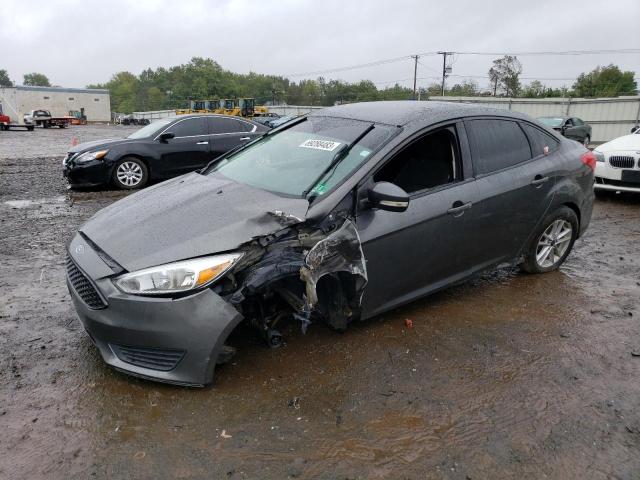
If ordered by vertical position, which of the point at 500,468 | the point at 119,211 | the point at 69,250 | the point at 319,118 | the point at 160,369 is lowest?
the point at 500,468

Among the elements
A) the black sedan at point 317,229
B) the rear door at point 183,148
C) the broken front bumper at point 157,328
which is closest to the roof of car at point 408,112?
the black sedan at point 317,229

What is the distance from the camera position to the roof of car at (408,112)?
139 inches

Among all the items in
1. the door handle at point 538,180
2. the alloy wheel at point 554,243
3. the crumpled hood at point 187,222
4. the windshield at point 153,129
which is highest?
the windshield at point 153,129

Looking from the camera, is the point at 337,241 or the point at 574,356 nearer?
the point at 337,241

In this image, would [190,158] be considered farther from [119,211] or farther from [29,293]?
[119,211]

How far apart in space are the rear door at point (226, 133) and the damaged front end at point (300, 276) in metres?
7.12

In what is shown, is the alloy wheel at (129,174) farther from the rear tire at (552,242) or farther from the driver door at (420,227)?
the rear tire at (552,242)

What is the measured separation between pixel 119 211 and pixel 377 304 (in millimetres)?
1895

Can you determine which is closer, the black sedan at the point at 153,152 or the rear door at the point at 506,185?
the rear door at the point at 506,185

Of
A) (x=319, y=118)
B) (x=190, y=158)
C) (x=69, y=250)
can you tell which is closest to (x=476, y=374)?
(x=319, y=118)

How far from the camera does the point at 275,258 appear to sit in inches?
109

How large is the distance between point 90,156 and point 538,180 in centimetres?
768

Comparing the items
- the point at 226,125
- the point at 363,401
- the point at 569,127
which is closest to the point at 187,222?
the point at 363,401

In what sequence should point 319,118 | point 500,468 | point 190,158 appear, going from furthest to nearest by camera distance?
point 190,158 → point 319,118 → point 500,468
